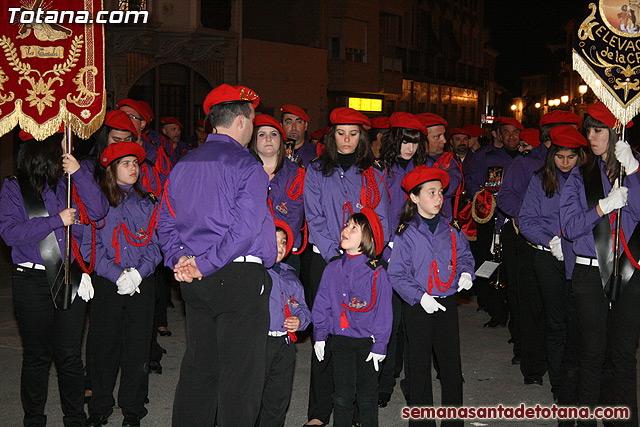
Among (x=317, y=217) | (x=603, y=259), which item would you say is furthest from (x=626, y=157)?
(x=317, y=217)

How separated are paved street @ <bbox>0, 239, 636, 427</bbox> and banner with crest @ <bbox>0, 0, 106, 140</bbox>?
2385 mm

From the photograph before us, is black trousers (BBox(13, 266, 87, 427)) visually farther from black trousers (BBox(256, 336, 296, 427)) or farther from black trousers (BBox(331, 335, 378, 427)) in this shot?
black trousers (BBox(331, 335, 378, 427))

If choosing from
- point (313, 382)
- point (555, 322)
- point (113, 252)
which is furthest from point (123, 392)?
point (555, 322)

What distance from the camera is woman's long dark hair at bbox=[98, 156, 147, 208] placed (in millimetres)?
6441

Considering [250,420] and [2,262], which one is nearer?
[250,420]

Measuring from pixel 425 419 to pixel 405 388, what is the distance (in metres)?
1.27

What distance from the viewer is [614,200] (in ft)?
18.7

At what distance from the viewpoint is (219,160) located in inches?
193

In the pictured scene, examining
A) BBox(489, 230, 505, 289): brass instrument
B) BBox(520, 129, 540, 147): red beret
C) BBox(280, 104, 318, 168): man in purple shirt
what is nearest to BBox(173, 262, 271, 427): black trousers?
BBox(280, 104, 318, 168): man in purple shirt

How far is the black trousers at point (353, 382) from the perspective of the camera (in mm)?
5816

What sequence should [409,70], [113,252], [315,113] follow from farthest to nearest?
1. [409,70]
2. [315,113]
3. [113,252]

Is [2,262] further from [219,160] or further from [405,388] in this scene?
[219,160]

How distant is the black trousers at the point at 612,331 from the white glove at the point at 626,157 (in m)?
0.75

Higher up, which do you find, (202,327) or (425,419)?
(202,327)
